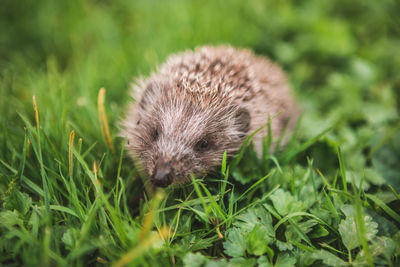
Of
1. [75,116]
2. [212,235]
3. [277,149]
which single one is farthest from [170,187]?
[75,116]

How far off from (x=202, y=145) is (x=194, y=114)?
284 mm

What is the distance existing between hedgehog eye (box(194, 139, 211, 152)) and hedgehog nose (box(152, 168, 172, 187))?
0.40m

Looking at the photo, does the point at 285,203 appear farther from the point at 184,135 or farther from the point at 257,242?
the point at 184,135

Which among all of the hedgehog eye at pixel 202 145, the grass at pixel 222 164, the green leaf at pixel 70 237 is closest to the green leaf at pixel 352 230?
the grass at pixel 222 164

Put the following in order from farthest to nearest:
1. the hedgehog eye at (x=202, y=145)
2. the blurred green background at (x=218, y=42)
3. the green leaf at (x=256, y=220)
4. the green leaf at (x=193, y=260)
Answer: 1. the blurred green background at (x=218, y=42)
2. the hedgehog eye at (x=202, y=145)
3. the green leaf at (x=256, y=220)
4. the green leaf at (x=193, y=260)

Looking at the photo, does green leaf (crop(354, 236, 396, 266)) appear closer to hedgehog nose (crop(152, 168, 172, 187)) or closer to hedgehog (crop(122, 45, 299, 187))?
hedgehog (crop(122, 45, 299, 187))

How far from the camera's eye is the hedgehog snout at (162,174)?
223cm

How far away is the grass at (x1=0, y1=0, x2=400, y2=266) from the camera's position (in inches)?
78.2

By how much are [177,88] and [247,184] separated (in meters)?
1.05

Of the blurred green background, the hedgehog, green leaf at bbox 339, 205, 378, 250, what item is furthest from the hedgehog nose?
green leaf at bbox 339, 205, 378, 250

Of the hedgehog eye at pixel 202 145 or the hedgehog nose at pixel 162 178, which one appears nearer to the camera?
the hedgehog nose at pixel 162 178

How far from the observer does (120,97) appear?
3.75 metres

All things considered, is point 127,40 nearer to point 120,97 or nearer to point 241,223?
point 120,97

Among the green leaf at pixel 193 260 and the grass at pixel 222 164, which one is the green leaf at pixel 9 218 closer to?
the grass at pixel 222 164
